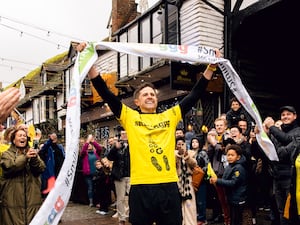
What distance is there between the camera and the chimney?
21.9 metres

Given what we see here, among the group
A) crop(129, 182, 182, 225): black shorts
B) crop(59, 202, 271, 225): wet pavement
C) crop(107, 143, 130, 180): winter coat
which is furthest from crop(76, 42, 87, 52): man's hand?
crop(59, 202, 271, 225): wet pavement

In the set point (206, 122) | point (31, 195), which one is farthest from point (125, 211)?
point (206, 122)

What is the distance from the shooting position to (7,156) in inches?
188

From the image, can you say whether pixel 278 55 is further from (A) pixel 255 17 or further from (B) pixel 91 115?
(B) pixel 91 115

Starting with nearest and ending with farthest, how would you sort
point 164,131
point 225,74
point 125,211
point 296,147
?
1. point 164,131
2. point 225,74
3. point 296,147
4. point 125,211

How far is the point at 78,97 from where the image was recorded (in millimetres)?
3457

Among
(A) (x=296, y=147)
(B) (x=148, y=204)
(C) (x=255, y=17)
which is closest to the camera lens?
(B) (x=148, y=204)

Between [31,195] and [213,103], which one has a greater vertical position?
[213,103]

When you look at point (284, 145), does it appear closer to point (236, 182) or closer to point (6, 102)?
point (236, 182)

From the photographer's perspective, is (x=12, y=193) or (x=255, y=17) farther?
(x=255, y=17)

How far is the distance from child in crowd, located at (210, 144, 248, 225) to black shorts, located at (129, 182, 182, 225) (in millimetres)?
3240

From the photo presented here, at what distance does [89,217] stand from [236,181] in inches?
179

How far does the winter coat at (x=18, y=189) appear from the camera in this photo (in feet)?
15.5

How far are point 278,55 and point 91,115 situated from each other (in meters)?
13.7
